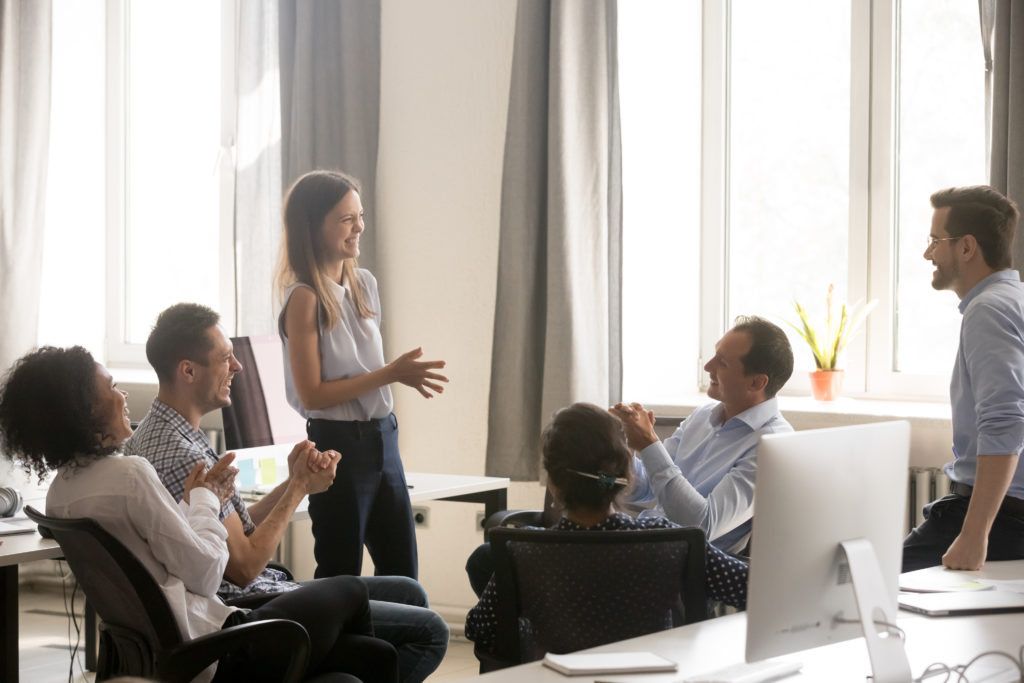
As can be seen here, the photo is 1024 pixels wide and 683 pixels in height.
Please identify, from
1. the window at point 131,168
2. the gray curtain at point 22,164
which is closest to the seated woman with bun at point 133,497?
the gray curtain at point 22,164

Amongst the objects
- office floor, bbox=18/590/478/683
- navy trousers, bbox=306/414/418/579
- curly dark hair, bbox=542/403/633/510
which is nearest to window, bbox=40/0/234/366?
office floor, bbox=18/590/478/683

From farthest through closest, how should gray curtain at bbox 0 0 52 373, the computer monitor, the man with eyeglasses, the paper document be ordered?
gray curtain at bbox 0 0 52 373
the man with eyeglasses
the paper document
the computer monitor

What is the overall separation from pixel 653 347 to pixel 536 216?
725mm

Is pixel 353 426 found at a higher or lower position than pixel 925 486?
higher

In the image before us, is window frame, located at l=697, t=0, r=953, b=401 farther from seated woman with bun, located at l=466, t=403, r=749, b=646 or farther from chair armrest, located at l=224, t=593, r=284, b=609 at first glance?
chair armrest, located at l=224, t=593, r=284, b=609

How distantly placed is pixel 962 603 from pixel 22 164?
416 cm

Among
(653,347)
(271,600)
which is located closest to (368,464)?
(271,600)

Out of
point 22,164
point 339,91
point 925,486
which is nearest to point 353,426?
point 925,486

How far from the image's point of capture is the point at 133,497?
76.5 inches

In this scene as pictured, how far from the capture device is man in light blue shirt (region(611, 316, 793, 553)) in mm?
2350

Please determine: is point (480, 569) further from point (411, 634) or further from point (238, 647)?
point (238, 647)

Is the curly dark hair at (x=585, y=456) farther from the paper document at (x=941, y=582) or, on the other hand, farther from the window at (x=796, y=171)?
the window at (x=796, y=171)

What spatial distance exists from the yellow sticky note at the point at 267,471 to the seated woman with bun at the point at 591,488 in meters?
1.43

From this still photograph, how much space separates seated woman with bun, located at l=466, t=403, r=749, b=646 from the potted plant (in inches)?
80.4
